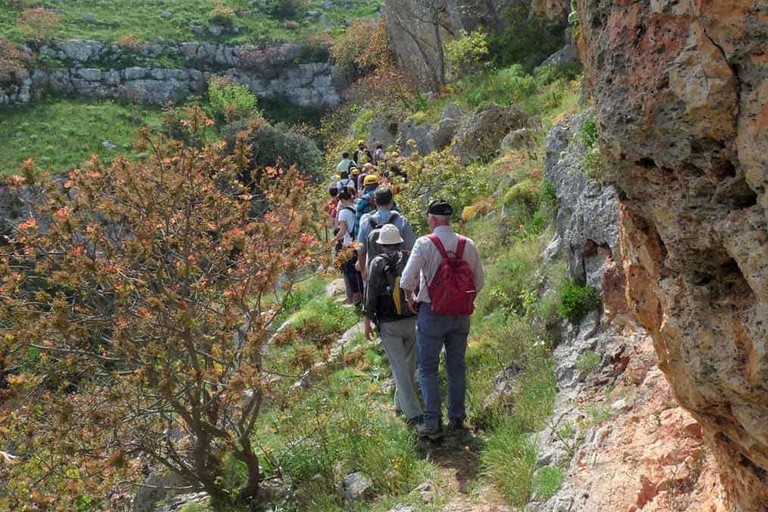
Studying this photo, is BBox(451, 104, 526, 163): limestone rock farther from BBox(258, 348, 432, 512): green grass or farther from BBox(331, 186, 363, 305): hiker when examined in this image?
BBox(258, 348, 432, 512): green grass

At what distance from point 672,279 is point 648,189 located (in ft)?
1.23

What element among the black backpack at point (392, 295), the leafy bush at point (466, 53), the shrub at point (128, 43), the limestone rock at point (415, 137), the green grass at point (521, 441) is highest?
the shrub at point (128, 43)

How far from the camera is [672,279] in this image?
2666mm

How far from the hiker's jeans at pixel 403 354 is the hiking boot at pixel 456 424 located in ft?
1.05

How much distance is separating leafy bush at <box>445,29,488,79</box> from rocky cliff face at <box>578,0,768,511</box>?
58.1 ft

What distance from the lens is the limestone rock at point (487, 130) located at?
1530cm

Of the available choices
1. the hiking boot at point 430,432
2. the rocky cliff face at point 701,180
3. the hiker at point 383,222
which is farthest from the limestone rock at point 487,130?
the rocky cliff face at point 701,180

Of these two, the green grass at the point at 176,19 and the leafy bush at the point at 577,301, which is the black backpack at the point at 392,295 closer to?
the leafy bush at the point at 577,301

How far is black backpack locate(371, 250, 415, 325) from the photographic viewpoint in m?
5.77

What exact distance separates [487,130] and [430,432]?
10.9 m

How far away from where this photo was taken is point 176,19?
43312mm

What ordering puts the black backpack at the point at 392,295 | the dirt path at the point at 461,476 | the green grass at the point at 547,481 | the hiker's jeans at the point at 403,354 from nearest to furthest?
the green grass at the point at 547,481 → the dirt path at the point at 461,476 → the black backpack at the point at 392,295 → the hiker's jeans at the point at 403,354

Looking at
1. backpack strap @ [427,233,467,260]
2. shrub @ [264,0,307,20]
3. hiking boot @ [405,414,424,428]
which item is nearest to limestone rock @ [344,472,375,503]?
hiking boot @ [405,414,424,428]

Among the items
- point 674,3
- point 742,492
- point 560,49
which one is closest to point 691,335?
point 742,492
